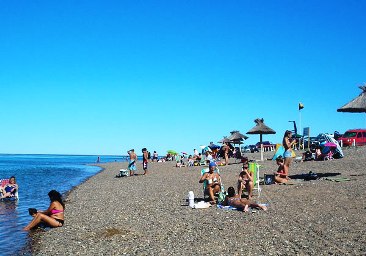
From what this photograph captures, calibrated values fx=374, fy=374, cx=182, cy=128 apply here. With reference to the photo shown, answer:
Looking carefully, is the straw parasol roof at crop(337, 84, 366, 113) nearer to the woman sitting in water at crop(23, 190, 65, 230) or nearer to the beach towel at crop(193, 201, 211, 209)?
the beach towel at crop(193, 201, 211, 209)

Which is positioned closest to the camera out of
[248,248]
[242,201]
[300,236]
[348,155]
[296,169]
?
[248,248]

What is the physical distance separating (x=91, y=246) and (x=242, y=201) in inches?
176

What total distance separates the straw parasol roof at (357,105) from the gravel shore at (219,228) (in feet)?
10.7

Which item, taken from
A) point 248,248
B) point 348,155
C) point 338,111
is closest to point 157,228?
point 248,248

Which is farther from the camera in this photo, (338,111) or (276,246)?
(338,111)

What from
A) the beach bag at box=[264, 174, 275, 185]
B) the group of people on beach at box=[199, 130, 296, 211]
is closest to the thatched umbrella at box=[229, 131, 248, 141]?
the beach bag at box=[264, 174, 275, 185]

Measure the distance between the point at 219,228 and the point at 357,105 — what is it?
30.6 feet

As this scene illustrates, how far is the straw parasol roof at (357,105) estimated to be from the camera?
14429 mm

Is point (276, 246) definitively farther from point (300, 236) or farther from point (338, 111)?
point (338, 111)

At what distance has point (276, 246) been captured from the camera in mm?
6496

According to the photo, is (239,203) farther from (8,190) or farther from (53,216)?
(8,190)

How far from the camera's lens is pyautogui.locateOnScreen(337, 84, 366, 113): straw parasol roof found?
47.3 feet

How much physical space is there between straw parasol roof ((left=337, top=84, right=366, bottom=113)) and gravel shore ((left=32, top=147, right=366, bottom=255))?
3.25m

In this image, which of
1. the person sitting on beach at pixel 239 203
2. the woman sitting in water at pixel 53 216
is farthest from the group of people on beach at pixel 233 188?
Result: the woman sitting in water at pixel 53 216
